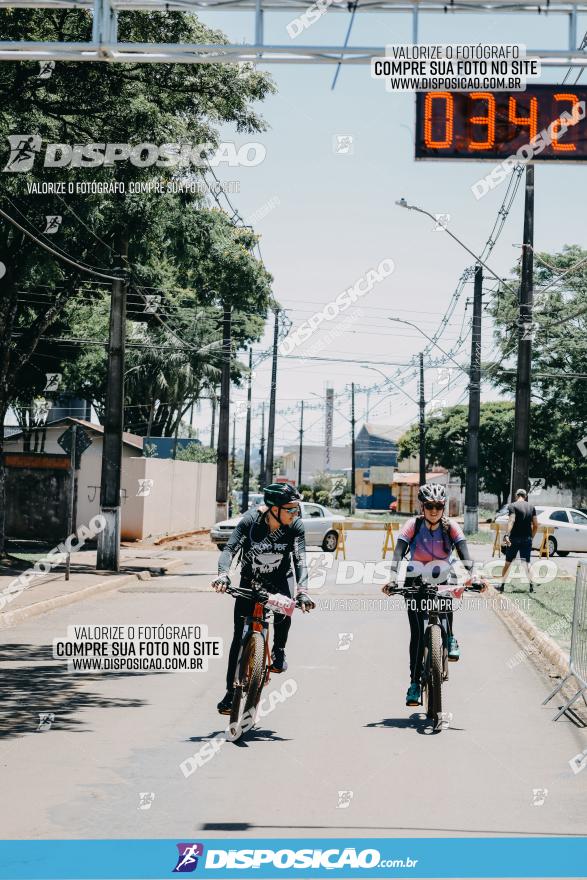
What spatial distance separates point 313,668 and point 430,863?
6.82 meters

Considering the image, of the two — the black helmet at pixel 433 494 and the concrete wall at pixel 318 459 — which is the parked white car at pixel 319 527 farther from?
the concrete wall at pixel 318 459

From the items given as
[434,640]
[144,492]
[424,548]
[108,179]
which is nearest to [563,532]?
[144,492]

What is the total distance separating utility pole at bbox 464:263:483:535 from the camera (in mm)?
41562

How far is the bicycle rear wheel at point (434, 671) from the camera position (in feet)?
30.0

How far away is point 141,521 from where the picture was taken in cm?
3909

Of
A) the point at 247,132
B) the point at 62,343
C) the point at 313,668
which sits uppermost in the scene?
the point at 247,132

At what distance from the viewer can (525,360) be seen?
24.3m

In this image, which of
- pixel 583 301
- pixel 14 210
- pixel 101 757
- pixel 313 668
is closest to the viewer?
pixel 101 757

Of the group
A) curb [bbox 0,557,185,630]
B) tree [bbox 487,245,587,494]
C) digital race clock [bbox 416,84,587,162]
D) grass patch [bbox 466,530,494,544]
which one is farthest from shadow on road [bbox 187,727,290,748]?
tree [bbox 487,245,587,494]

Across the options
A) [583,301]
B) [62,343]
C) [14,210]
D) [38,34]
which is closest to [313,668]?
[38,34]

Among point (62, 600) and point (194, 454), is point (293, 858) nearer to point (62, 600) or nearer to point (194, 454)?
point (62, 600)

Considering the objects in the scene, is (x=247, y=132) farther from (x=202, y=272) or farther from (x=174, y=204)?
(x=202, y=272)

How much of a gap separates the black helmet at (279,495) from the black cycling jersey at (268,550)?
0.17m

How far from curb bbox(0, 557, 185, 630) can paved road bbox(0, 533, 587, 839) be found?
8.09 feet
